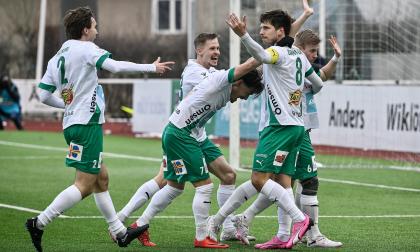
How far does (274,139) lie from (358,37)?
1250 cm

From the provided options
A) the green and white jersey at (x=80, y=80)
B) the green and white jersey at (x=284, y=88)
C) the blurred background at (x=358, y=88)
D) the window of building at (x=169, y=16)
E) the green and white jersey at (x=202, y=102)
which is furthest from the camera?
the window of building at (x=169, y=16)

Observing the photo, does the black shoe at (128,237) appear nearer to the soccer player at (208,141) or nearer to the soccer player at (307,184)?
the soccer player at (208,141)

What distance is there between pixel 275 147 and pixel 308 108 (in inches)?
45.6

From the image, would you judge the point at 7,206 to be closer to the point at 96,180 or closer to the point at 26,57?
the point at 96,180

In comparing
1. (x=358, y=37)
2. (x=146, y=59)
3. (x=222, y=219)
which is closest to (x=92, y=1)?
(x=146, y=59)

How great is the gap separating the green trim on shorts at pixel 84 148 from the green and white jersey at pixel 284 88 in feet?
4.97

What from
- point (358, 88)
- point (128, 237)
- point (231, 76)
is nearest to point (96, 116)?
point (128, 237)

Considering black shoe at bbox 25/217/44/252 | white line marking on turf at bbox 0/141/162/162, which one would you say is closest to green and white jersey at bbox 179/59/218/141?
black shoe at bbox 25/217/44/252

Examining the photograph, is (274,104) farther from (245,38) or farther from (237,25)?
(237,25)

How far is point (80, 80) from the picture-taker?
9617 mm

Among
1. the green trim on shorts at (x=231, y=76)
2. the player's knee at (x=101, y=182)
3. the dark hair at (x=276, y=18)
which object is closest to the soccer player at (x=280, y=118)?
the dark hair at (x=276, y=18)

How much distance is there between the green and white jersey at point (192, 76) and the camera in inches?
415

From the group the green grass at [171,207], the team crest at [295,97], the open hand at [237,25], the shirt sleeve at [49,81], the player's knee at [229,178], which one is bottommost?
the green grass at [171,207]

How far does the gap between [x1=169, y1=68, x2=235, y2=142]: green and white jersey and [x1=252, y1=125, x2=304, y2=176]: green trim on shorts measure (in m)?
0.52
